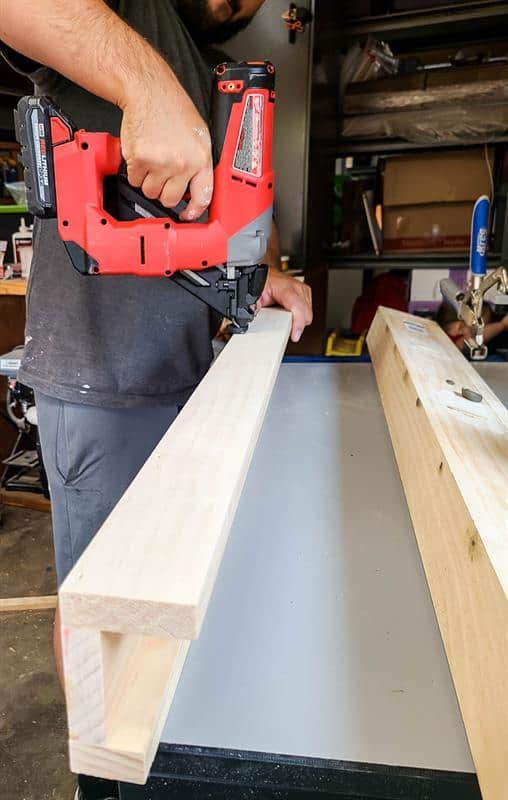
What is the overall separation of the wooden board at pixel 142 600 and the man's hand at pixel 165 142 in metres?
0.39

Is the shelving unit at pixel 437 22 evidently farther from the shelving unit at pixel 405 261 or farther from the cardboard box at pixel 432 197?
the shelving unit at pixel 405 261

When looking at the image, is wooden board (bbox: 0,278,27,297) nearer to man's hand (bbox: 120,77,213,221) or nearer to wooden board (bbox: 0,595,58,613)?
wooden board (bbox: 0,595,58,613)

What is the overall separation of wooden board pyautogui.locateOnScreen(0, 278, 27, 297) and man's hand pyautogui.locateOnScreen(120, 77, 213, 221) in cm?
140

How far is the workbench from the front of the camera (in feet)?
1.47

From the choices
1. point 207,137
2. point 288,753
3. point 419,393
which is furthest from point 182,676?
point 207,137

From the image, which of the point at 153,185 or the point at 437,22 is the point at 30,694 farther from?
the point at 437,22

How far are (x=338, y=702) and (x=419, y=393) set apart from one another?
50cm

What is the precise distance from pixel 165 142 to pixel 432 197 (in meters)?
1.70

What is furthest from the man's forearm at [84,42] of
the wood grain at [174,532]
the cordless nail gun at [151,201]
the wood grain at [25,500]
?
the wood grain at [25,500]

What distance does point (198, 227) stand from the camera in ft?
2.95

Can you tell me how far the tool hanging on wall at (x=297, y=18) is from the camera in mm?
1876

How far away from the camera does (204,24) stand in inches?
41.9

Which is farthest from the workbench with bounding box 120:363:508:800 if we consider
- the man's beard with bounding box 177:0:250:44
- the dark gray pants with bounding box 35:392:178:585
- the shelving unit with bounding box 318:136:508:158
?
the shelving unit with bounding box 318:136:508:158

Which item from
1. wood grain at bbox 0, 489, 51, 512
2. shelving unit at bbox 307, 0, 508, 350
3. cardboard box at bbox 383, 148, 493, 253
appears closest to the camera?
shelving unit at bbox 307, 0, 508, 350
